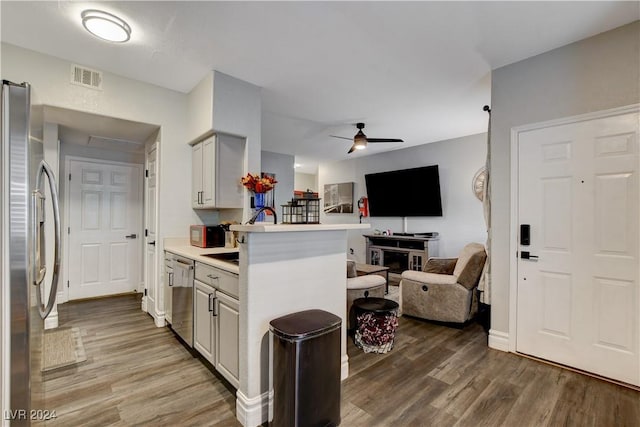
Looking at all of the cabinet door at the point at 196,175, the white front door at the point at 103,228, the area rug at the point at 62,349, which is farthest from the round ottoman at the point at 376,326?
the white front door at the point at 103,228

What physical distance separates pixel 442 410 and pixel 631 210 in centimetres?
205

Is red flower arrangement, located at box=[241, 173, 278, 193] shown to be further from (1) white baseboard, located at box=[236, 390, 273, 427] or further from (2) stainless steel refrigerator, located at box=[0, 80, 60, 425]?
(2) stainless steel refrigerator, located at box=[0, 80, 60, 425]

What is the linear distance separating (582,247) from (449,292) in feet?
4.32

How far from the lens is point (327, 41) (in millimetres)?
2496

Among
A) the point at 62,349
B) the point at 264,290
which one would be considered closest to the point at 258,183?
the point at 264,290

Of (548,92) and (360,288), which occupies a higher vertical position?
(548,92)

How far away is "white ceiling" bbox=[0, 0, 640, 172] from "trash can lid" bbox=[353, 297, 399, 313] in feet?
7.69

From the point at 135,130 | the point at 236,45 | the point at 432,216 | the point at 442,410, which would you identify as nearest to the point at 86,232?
the point at 135,130

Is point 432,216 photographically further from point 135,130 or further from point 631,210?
point 135,130

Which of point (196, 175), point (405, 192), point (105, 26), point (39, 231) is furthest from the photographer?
point (405, 192)

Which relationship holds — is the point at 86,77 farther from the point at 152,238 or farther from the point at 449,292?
the point at 449,292

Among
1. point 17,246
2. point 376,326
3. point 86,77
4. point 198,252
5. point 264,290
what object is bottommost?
point 376,326

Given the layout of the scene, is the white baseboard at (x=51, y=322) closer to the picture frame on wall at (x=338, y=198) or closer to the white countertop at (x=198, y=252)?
the white countertop at (x=198, y=252)

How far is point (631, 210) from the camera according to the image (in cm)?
221
